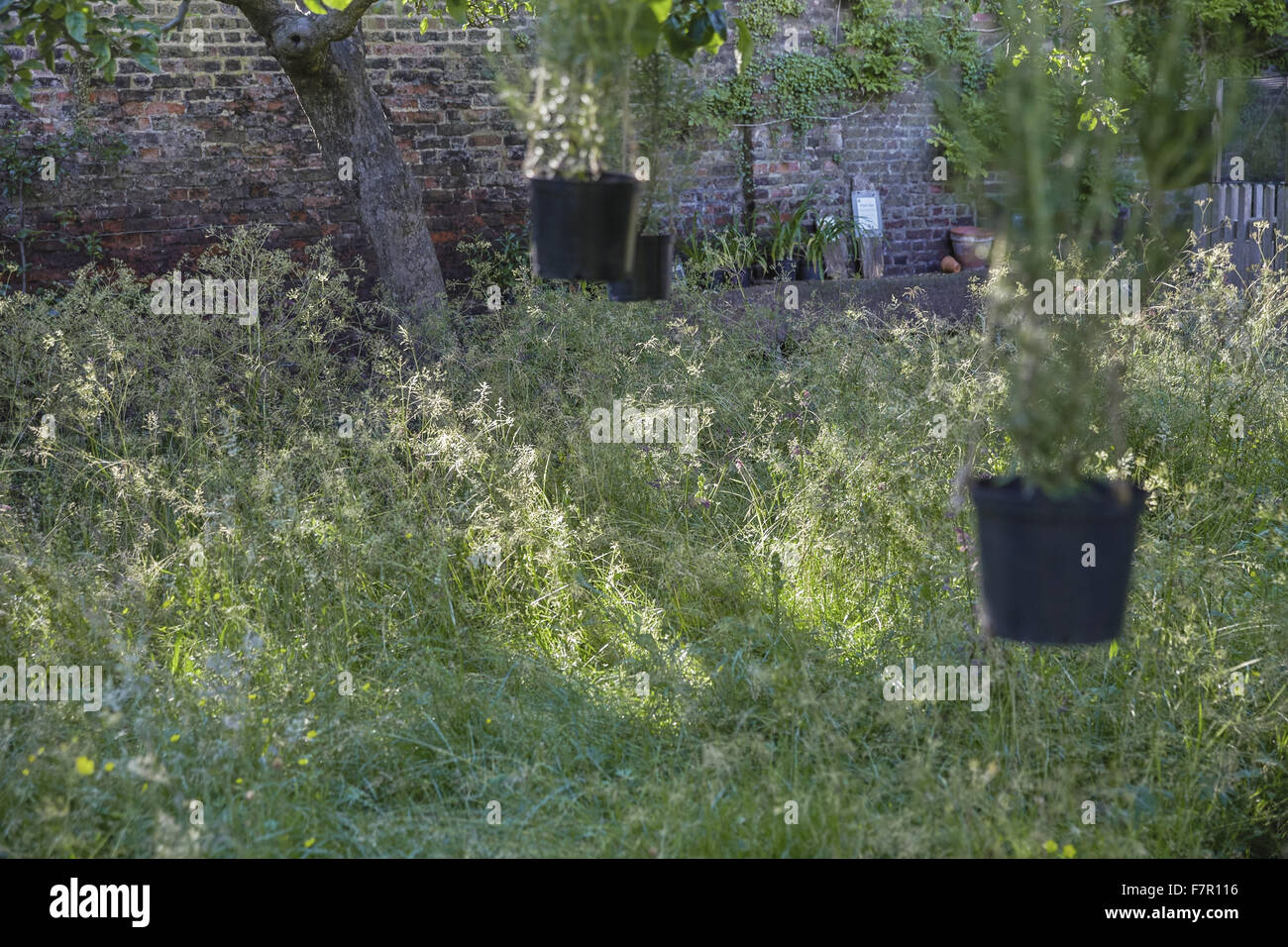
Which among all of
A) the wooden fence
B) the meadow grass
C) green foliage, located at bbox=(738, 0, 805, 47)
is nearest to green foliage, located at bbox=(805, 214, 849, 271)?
green foliage, located at bbox=(738, 0, 805, 47)

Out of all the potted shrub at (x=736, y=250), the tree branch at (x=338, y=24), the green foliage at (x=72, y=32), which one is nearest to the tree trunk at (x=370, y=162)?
the tree branch at (x=338, y=24)

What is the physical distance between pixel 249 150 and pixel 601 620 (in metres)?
5.07

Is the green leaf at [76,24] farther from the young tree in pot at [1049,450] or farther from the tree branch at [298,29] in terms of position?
the young tree in pot at [1049,450]

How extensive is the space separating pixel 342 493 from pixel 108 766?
128 cm

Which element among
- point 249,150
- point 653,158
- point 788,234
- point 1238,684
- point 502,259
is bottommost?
point 1238,684

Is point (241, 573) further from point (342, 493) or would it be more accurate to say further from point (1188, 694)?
point (1188, 694)

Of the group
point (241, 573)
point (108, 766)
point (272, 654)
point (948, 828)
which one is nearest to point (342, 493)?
point (241, 573)

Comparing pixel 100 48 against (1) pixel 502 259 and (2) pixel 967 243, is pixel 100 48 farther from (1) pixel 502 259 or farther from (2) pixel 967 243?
(2) pixel 967 243

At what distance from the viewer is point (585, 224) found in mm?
2080

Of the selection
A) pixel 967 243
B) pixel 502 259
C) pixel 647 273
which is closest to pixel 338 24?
pixel 502 259

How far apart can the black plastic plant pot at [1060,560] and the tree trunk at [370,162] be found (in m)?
3.43

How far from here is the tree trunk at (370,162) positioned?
5129 millimetres

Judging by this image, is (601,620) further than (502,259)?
No

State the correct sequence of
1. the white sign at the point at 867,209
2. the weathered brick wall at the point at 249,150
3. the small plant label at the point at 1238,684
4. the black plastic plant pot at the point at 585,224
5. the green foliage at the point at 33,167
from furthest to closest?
the white sign at the point at 867,209 < the weathered brick wall at the point at 249,150 < the green foliage at the point at 33,167 < the small plant label at the point at 1238,684 < the black plastic plant pot at the point at 585,224
